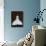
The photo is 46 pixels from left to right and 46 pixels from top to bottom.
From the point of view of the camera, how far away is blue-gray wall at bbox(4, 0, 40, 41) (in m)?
5.54

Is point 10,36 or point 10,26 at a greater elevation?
point 10,26

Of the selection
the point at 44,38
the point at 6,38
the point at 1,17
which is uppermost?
the point at 1,17

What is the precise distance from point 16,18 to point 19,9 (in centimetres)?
38

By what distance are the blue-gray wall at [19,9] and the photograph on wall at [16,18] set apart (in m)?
0.12

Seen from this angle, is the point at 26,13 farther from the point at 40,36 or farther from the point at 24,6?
the point at 40,36

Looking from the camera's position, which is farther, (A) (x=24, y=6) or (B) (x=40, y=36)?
(A) (x=24, y=6)

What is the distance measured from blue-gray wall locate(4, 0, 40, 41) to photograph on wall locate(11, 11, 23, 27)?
0.12m

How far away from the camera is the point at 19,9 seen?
5562mm

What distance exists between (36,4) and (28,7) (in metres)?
0.35

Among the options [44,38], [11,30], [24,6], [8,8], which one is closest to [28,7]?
[24,6]

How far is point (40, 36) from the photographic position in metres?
2.62

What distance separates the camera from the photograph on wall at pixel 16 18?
5.57m

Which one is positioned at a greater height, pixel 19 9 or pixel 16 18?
pixel 19 9

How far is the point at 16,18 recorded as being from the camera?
18.4 feet
